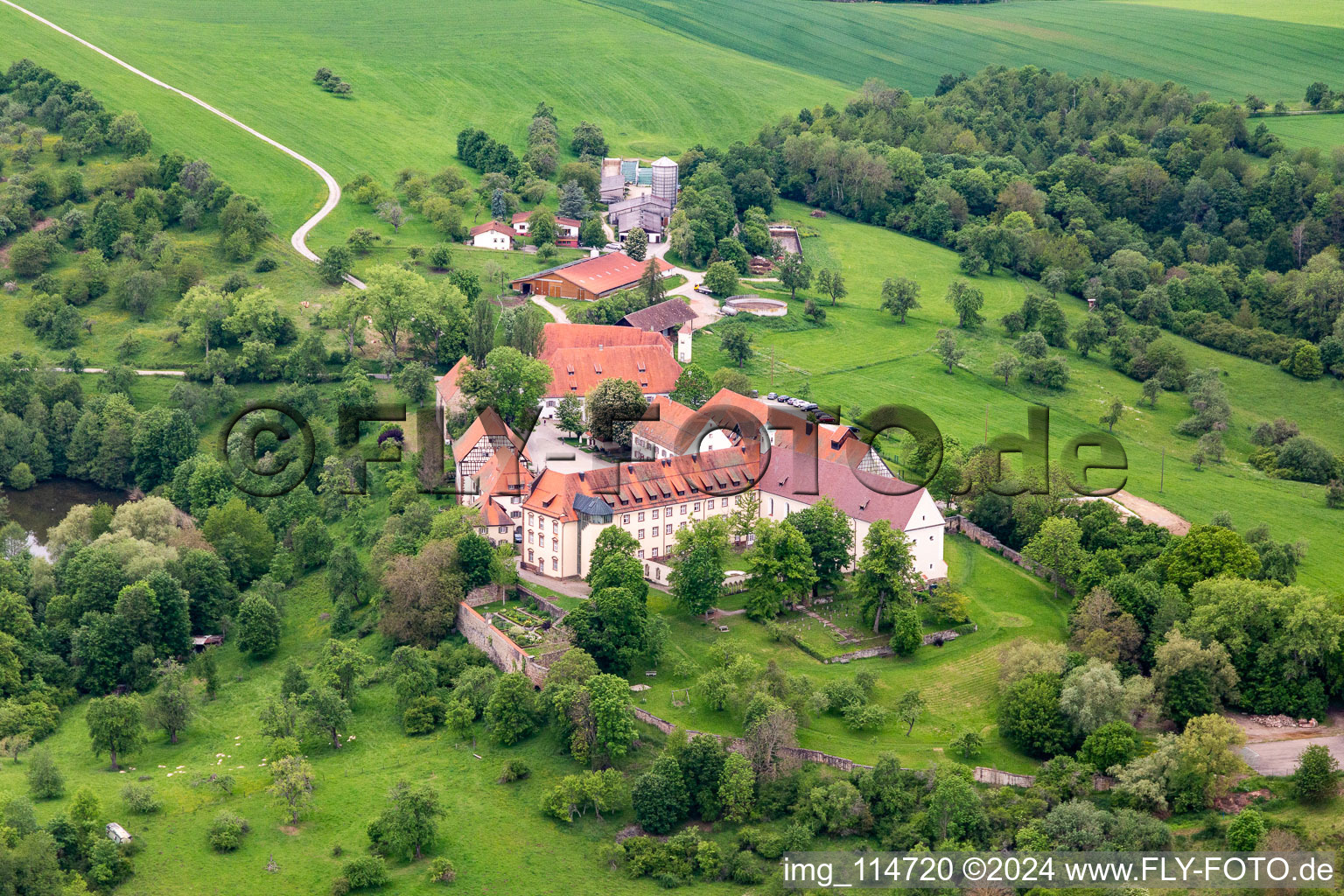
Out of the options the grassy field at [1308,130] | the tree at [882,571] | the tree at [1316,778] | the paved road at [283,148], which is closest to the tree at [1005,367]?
the tree at [882,571]

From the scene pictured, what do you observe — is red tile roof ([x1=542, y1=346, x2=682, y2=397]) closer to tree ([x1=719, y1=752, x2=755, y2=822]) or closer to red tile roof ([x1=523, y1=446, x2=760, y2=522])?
red tile roof ([x1=523, y1=446, x2=760, y2=522])

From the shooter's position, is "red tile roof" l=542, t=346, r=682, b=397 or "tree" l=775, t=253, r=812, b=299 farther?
"tree" l=775, t=253, r=812, b=299

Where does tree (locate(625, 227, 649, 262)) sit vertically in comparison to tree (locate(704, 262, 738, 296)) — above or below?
above

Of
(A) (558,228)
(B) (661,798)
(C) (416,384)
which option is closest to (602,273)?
(A) (558,228)

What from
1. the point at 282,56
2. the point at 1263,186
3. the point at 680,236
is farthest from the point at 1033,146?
the point at 282,56

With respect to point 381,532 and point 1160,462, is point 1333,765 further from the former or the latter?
point 381,532

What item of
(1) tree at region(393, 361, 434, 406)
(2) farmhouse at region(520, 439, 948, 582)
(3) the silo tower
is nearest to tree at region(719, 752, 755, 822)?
(2) farmhouse at region(520, 439, 948, 582)

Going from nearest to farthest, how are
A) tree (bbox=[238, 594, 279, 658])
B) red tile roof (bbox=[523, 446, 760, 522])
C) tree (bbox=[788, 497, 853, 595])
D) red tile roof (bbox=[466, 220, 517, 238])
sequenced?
tree (bbox=[788, 497, 853, 595]), red tile roof (bbox=[523, 446, 760, 522]), tree (bbox=[238, 594, 279, 658]), red tile roof (bbox=[466, 220, 517, 238])

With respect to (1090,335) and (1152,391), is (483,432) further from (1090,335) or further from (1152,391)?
(1090,335)
